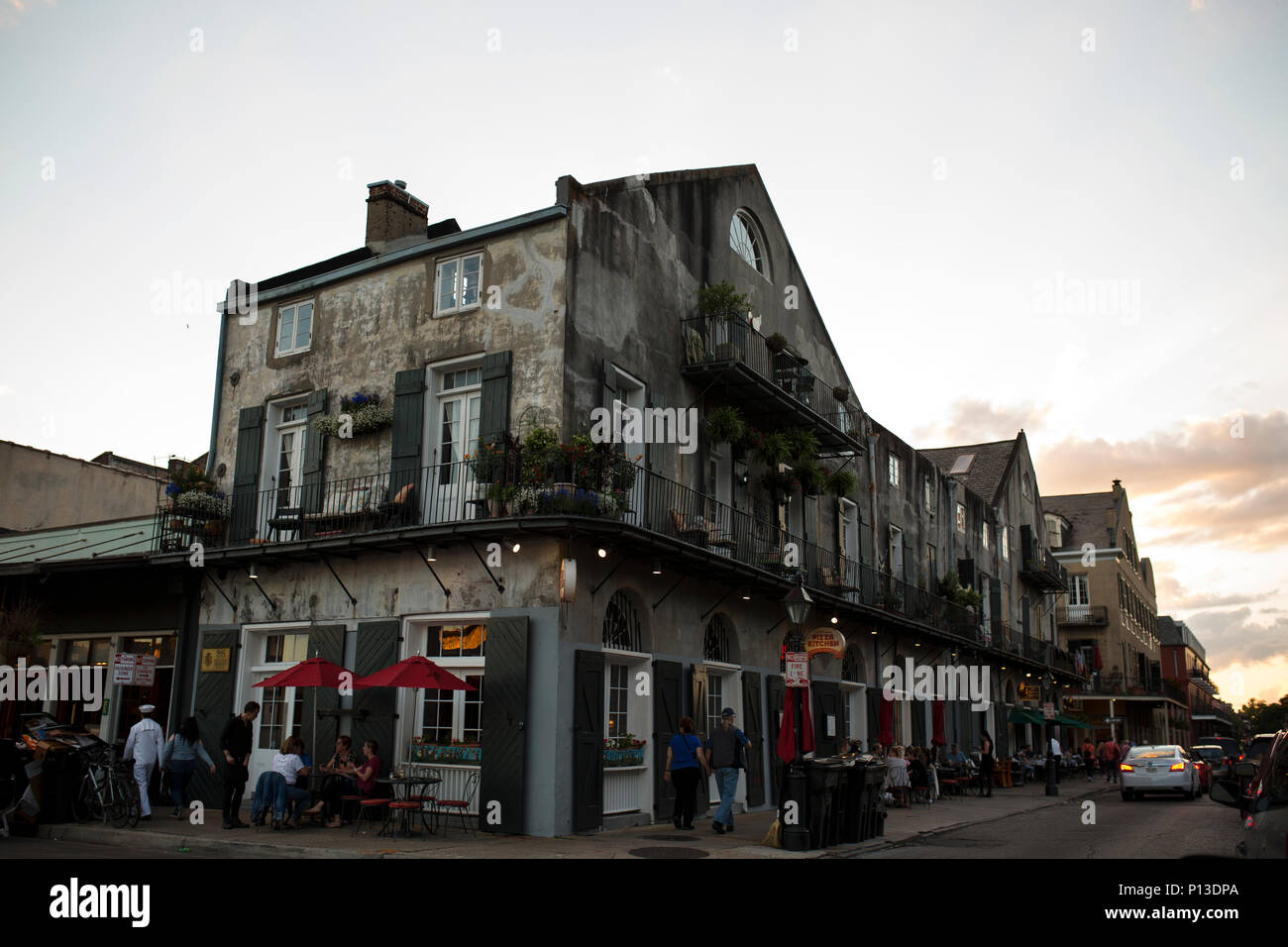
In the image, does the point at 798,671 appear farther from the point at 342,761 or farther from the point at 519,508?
the point at 342,761

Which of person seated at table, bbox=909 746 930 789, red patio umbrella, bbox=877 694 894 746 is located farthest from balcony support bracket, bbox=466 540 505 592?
red patio umbrella, bbox=877 694 894 746

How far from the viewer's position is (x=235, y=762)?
46.8 ft

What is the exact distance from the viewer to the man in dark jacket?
555 inches

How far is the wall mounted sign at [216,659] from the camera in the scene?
58.5 feet

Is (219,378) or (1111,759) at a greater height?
(219,378)

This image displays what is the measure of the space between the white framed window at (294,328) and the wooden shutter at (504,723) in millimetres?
A: 7586

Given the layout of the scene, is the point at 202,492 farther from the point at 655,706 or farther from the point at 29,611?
the point at 655,706

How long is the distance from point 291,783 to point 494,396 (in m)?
6.21

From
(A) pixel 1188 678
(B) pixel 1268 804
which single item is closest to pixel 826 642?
(B) pixel 1268 804

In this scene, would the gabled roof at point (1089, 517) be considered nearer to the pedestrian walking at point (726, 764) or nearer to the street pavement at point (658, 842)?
the street pavement at point (658, 842)

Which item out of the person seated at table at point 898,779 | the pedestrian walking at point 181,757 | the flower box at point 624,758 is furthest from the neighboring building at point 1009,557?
the pedestrian walking at point 181,757

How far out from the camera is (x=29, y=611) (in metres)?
18.6

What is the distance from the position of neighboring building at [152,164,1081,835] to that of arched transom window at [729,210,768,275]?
133 mm
